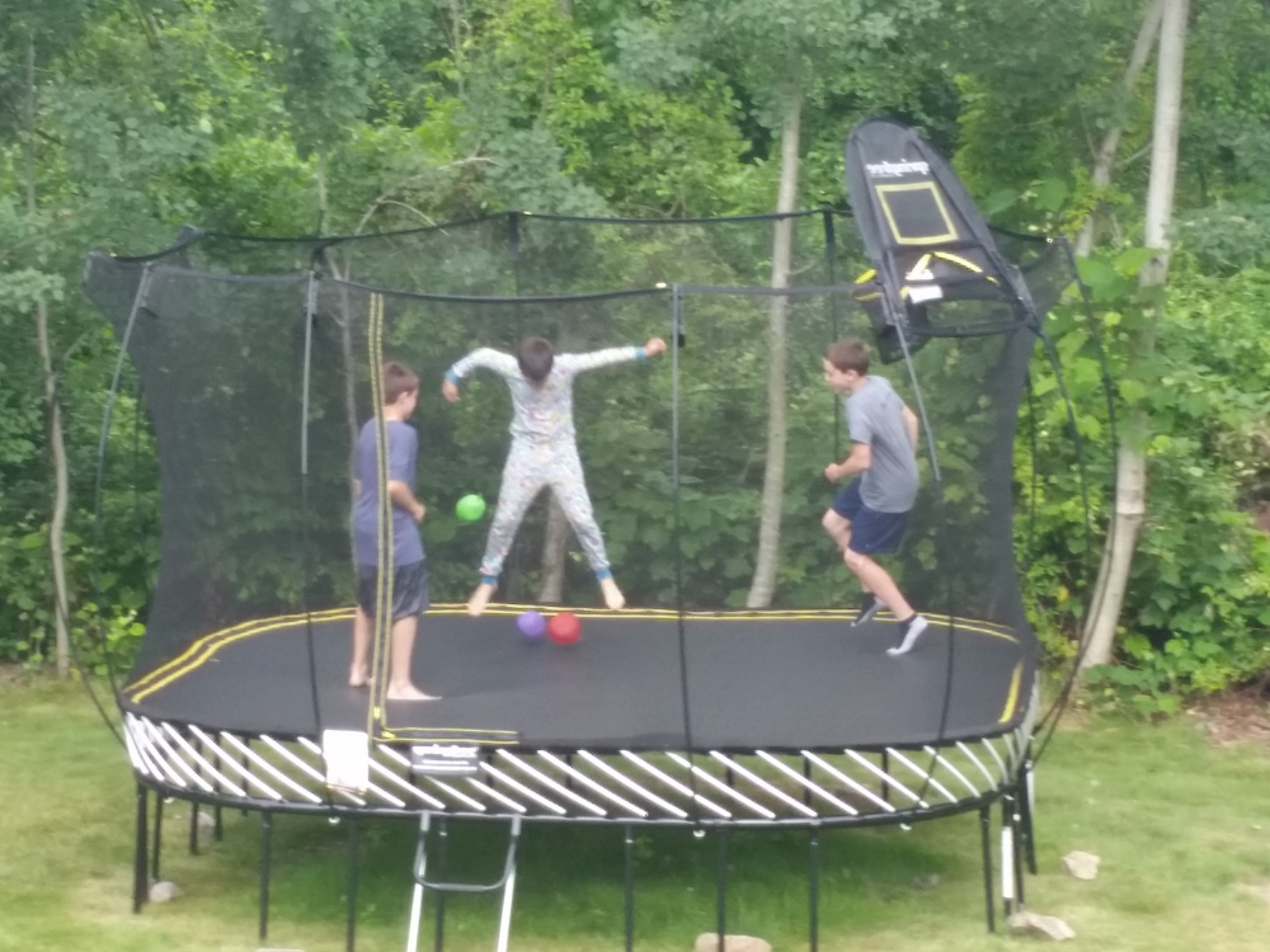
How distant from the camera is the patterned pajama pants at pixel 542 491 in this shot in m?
4.95

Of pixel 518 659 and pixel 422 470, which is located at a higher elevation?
pixel 422 470

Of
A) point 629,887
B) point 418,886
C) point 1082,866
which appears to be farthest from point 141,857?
point 1082,866

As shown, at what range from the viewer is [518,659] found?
501 centimetres

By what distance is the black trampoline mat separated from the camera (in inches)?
159

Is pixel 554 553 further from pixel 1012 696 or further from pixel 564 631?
pixel 1012 696

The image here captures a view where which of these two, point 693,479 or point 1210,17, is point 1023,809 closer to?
point 693,479

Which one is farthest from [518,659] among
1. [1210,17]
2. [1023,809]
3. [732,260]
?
[1210,17]

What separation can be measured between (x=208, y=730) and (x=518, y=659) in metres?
1.18

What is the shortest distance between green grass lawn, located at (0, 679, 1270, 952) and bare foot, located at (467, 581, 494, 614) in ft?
2.49

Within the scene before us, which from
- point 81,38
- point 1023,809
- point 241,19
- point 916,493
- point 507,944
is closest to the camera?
point 507,944

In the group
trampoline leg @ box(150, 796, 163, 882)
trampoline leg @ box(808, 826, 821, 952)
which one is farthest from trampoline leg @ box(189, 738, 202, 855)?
trampoline leg @ box(808, 826, 821, 952)

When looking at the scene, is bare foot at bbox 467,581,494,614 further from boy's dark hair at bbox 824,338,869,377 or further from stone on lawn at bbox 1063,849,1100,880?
stone on lawn at bbox 1063,849,1100,880

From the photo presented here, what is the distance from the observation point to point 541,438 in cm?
493

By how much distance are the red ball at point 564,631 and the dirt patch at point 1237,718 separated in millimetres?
2485
